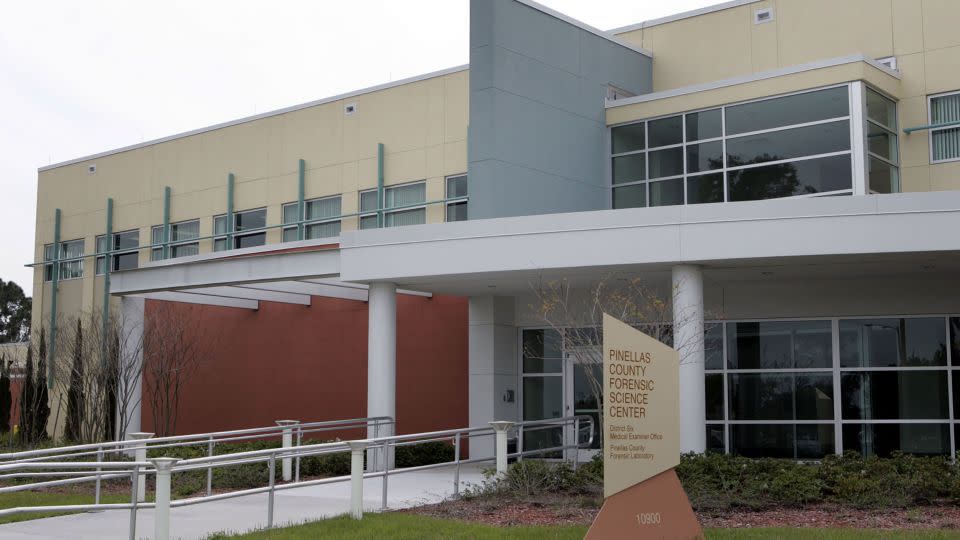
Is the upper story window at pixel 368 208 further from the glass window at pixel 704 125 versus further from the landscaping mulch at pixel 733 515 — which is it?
the landscaping mulch at pixel 733 515

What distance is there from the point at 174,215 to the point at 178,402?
6478 mm

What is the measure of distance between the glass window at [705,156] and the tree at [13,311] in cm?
6908

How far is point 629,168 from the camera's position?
24.8 m

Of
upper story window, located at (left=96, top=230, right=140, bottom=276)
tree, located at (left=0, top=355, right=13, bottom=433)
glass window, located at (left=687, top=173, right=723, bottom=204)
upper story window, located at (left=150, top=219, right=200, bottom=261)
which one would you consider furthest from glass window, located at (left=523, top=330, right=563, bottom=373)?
tree, located at (left=0, top=355, right=13, bottom=433)

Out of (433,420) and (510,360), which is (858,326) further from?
(433,420)

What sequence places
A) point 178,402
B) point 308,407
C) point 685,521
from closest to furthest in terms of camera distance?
1. point 685,521
2. point 308,407
3. point 178,402

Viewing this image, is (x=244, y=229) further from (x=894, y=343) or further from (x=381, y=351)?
(x=894, y=343)

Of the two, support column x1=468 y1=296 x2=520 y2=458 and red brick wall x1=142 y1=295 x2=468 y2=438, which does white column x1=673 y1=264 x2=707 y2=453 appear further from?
red brick wall x1=142 y1=295 x2=468 y2=438

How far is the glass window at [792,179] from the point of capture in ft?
70.6

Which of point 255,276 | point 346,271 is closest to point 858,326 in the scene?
point 346,271

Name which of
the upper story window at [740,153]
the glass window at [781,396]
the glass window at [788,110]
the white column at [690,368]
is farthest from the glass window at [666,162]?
the white column at [690,368]

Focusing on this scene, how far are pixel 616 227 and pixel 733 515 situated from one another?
17.4ft

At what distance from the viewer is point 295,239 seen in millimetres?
29250

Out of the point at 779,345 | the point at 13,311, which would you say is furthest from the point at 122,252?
the point at 13,311
